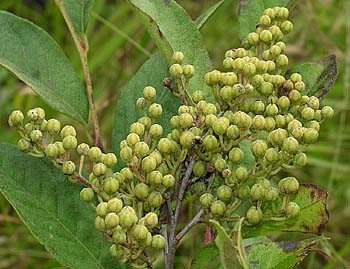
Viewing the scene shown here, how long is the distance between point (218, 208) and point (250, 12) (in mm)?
586

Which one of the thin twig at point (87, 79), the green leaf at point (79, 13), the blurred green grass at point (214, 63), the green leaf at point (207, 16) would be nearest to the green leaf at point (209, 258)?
the thin twig at point (87, 79)

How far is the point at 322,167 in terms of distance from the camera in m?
3.21

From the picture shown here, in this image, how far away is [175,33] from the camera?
150 cm

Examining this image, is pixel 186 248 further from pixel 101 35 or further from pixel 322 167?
pixel 101 35

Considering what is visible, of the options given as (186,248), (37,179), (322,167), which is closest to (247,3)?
(37,179)

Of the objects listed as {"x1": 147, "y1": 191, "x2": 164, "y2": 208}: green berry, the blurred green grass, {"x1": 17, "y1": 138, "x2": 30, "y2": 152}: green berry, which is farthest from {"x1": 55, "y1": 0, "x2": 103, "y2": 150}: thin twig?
the blurred green grass

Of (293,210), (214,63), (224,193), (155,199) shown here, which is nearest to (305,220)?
(293,210)

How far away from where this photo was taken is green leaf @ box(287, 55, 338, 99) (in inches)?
61.9

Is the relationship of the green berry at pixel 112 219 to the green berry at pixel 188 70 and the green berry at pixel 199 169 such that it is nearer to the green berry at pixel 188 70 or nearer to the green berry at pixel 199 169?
the green berry at pixel 199 169

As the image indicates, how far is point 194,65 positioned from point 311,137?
0.35 m

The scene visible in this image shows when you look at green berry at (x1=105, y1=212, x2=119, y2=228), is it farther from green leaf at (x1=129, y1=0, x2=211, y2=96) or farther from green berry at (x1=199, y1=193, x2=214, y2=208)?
green leaf at (x1=129, y1=0, x2=211, y2=96)

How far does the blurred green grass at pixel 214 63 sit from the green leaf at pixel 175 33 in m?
1.01

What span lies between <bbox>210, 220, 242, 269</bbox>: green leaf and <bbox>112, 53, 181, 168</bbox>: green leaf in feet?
1.60

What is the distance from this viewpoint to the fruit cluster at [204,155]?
1.23 metres
